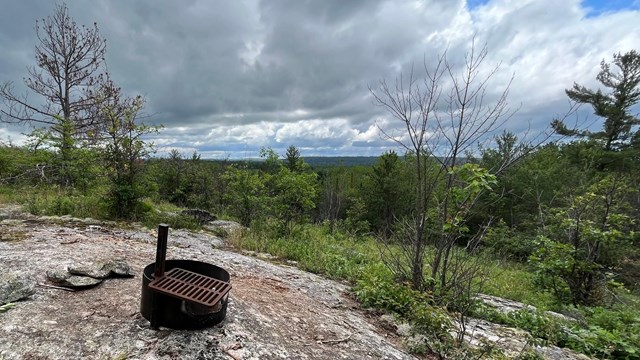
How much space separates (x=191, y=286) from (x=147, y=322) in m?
0.39

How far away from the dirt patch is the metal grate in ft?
0.85

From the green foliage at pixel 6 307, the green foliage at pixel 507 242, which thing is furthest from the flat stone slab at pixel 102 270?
the green foliage at pixel 507 242

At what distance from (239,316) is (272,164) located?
646cm

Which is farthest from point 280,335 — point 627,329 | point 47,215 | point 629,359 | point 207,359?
point 47,215

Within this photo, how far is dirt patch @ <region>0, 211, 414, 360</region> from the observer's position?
6.59ft

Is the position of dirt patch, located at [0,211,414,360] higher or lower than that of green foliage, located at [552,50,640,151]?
lower

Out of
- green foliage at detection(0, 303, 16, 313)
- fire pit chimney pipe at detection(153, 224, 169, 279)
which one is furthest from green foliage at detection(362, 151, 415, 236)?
green foliage at detection(0, 303, 16, 313)

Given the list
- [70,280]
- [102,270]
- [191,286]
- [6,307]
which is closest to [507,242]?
[191,286]

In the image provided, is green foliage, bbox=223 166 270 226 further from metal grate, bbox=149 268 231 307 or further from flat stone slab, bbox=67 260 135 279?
Answer: metal grate, bbox=149 268 231 307

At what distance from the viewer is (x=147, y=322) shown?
2287mm

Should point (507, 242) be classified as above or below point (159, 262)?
below

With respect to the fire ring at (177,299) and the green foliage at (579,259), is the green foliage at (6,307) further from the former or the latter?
the green foliage at (579,259)

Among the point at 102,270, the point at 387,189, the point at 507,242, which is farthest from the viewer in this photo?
the point at 387,189

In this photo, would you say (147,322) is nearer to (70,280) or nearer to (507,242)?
(70,280)
